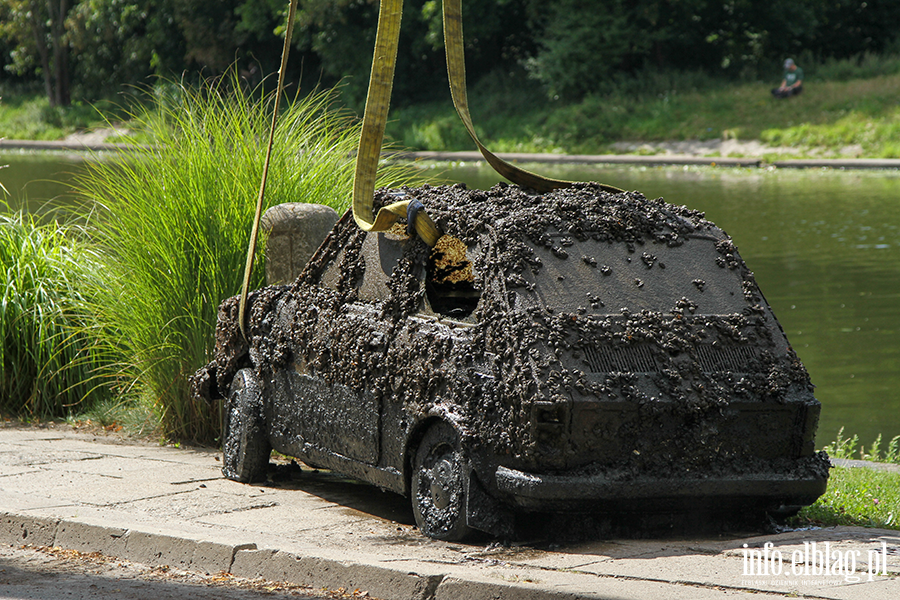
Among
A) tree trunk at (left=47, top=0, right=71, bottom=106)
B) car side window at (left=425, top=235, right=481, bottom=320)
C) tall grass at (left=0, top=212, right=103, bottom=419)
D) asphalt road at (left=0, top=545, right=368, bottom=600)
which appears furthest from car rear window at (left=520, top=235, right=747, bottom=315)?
tree trunk at (left=47, top=0, right=71, bottom=106)

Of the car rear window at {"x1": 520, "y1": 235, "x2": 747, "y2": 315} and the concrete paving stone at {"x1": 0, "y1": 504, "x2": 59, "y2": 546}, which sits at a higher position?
the car rear window at {"x1": 520, "y1": 235, "x2": 747, "y2": 315}

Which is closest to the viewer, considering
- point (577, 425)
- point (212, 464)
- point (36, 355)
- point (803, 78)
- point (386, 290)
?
point (577, 425)

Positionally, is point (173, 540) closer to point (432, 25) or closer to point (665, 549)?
point (665, 549)

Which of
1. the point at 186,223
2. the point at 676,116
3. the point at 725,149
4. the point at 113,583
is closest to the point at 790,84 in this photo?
the point at 676,116

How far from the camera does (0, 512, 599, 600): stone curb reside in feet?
16.1

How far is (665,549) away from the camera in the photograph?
5.46 meters

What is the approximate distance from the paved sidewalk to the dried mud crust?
452 mm

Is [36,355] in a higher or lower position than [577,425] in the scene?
lower

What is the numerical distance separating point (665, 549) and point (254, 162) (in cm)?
493

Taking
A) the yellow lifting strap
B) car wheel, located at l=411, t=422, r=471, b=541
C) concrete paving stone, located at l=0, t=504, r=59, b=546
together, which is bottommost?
concrete paving stone, located at l=0, t=504, r=59, b=546

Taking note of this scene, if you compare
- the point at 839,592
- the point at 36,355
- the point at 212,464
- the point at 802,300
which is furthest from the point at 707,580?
the point at 802,300

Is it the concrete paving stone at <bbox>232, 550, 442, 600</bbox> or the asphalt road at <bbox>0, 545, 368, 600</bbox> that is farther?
the asphalt road at <bbox>0, 545, 368, 600</bbox>

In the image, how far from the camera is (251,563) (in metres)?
5.53

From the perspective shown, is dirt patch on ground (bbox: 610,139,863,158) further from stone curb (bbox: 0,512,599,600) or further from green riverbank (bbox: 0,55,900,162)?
stone curb (bbox: 0,512,599,600)
